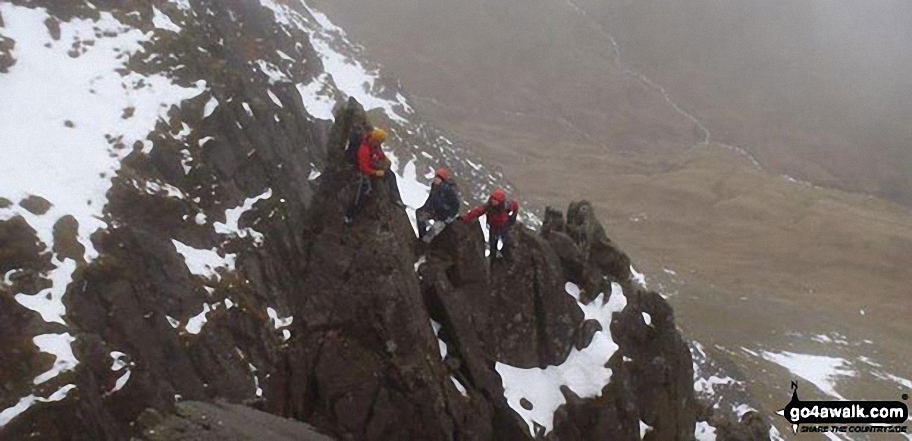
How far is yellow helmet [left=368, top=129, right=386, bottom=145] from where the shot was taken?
62.1ft

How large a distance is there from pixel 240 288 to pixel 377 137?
13018mm

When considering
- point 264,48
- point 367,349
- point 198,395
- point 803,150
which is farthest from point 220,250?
point 803,150

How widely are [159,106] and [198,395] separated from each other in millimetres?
12971

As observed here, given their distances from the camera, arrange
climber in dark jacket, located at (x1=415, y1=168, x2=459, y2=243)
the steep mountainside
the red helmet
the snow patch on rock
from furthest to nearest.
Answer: the red helmet
the snow patch on rock
climber in dark jacket, located at (x1=415, y1=168, x2=459, y2=243)
the steep mountainside

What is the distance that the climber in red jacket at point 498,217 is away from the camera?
22.7 m

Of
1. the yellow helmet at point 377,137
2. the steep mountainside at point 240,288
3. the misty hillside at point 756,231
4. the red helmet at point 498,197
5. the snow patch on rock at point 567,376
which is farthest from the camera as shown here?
the misty hillside at point 756,231

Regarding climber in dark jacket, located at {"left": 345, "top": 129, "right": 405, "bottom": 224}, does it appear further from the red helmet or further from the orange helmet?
the red helmet

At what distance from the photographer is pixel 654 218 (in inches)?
5089

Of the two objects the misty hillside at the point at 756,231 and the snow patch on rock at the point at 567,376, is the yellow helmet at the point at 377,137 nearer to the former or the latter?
the snow patch on rock at the point at 567,376

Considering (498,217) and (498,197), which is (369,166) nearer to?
(498,197)

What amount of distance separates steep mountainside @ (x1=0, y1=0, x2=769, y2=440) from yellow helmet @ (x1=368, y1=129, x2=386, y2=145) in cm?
119

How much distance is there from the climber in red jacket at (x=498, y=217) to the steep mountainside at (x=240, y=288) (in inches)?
15.9

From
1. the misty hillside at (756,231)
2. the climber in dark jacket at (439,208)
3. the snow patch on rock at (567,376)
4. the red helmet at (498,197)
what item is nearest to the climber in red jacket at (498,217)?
the red helmet at (498,197)

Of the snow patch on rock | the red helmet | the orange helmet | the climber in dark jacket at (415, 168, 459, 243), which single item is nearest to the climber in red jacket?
the red helmet
